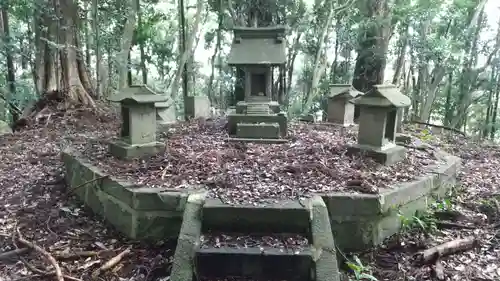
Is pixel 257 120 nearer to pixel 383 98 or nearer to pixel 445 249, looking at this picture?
pixel 383 98

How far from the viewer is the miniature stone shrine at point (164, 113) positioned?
6984mm

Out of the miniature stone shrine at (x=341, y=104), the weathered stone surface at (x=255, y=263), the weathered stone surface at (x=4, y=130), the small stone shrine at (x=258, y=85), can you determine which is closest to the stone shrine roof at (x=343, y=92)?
the miniature stone shrine at (x=341, y=104)

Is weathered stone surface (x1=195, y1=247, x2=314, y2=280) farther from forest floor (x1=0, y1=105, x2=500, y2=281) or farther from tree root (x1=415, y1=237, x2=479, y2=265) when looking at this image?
tree root (x1=415, y1=237, x2=479, y2=265)

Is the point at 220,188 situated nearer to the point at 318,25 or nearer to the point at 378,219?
the point at 378,219

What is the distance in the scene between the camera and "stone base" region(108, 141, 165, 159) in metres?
4.23

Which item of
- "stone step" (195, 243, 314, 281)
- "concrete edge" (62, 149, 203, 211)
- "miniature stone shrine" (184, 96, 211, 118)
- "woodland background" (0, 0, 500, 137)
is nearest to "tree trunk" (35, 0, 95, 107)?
"woodland background" (0, 0, 500, 137)

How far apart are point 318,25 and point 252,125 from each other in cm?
714

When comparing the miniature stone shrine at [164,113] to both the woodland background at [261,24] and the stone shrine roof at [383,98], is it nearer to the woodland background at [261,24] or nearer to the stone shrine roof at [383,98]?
the woodland background at [261,24]

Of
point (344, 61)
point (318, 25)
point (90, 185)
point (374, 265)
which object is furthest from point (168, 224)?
point (344, 61)

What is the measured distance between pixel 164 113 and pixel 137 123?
3.06 meters

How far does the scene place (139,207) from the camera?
333 centimetres

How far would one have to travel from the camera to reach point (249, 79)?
6.50m

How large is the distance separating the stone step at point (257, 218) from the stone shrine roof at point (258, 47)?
12.1 ft

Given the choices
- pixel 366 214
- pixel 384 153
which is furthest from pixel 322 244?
pixel 384 153
